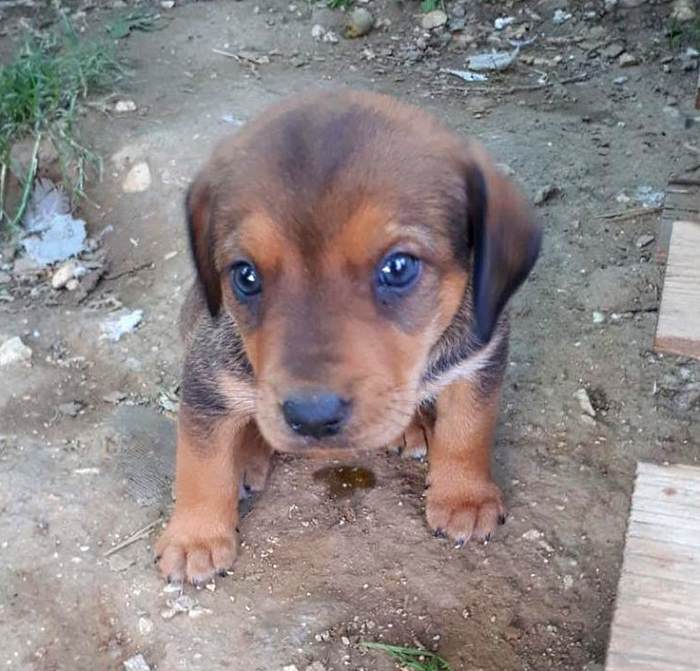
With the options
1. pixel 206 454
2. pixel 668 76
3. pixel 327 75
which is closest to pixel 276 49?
pixel 327 75

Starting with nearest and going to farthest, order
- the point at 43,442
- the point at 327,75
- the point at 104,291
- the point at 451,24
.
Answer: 1. the point at 43,442
2. the point at 104,291
3. the point at 327,75
4. the point at 451,24

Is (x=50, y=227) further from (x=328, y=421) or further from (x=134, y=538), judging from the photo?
(x=328, y=421)

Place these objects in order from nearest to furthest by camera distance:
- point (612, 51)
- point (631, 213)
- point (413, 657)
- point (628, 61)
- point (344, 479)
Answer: point (413, 657) < point (344, 479) < point (631, 213) < point (628, 61) < point (612, 51)

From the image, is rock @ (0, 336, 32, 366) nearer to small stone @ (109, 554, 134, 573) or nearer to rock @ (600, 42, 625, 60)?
small stone @ (109, 554, 134, 573)

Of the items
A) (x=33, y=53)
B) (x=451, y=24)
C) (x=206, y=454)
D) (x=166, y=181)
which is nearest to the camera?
(x=206, y=454)

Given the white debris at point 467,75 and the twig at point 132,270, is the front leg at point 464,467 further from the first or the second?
the white debris at point 467,75

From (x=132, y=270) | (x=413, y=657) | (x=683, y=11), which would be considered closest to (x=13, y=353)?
(x=132, y=270)

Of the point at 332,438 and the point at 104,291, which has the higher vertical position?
the point at 332,438

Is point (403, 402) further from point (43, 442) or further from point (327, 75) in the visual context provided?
point (327, 75)
